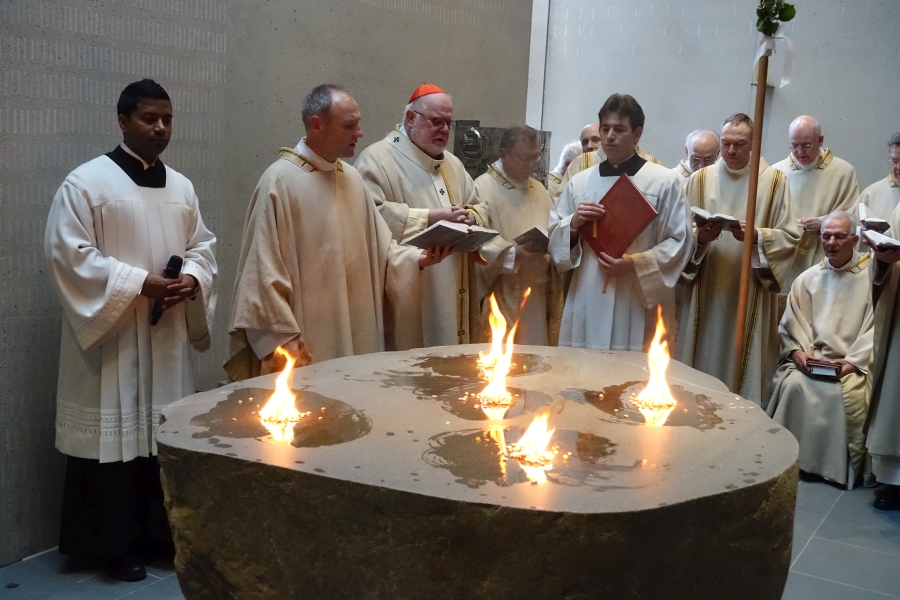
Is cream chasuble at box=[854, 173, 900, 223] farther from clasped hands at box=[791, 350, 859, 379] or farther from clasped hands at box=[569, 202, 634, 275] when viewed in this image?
clasped hands at box=[569, 202, 634, 275]

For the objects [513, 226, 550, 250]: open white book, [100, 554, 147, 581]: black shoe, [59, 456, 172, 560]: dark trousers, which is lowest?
[100, 554, 147, 581]: black shoe

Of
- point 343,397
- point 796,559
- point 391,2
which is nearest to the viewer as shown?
point 343,397

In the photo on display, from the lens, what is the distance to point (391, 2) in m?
5.84

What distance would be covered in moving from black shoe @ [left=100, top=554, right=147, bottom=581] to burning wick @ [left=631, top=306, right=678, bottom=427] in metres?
2.28

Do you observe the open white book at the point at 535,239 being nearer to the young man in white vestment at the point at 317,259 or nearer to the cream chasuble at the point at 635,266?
the cream chasuble at the point at 635,266

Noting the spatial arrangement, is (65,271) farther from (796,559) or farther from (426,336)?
(796,559)

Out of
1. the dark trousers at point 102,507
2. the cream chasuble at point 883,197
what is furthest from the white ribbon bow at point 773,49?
the dark trousers at point 102,507

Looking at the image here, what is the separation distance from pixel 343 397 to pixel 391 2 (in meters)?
3.70

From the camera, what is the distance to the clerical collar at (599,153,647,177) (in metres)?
5.03

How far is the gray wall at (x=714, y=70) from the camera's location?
7934 mm

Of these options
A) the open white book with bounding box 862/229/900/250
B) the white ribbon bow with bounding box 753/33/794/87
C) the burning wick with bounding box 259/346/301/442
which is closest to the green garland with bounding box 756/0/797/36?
the white ribbon bow with bounding box 753/33/794/87

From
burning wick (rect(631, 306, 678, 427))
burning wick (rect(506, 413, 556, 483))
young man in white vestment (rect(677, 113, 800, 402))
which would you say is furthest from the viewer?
young man in white vestment (rect(677, 113, 800, 402))

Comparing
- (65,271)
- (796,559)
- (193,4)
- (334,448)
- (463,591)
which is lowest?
(796,559)

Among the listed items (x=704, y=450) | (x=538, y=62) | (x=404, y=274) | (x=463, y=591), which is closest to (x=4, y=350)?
(x=404, y=274)
